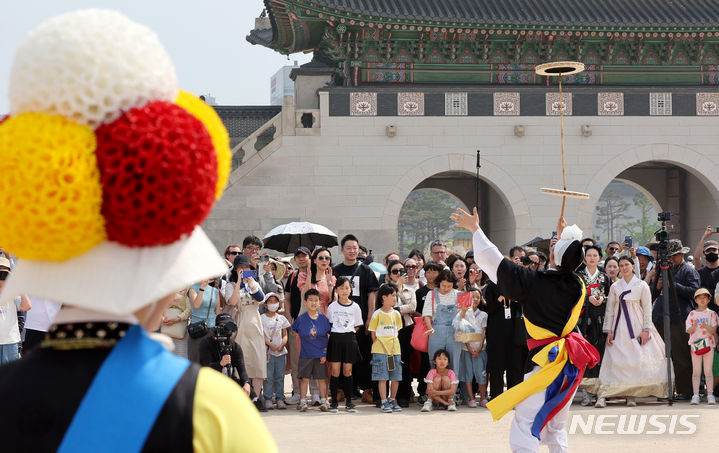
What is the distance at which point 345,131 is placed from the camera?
790 inches

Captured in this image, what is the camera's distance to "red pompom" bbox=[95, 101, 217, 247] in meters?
1.51

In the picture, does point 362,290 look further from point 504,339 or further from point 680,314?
point 680,314

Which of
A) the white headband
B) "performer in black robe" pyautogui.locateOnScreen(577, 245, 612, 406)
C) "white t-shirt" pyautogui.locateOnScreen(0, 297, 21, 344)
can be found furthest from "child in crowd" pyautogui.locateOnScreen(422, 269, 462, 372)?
the white headband

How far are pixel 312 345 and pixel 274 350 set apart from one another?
44 centimetres

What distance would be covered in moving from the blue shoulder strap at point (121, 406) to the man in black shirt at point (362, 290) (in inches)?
356

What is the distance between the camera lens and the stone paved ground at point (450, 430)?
25.2 feet

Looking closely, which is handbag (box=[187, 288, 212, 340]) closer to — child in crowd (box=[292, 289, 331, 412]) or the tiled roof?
child in crowd (box=[292, 289, 331, 412])

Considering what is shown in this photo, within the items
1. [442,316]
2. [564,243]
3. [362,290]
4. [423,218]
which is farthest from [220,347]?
[423,218]

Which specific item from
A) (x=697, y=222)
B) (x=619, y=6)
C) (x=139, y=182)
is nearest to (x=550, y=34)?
(x=619, y=6)

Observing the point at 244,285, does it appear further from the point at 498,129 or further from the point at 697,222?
the point at 697,222

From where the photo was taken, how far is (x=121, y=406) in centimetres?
153

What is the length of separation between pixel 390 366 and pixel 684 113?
1381 cm

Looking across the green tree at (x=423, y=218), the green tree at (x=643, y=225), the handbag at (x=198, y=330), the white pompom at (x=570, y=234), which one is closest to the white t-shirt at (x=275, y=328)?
the handbag at (x=198, y=330)

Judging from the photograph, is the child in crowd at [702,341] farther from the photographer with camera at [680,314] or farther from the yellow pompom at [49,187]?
the yellow pompom at [49,187]
